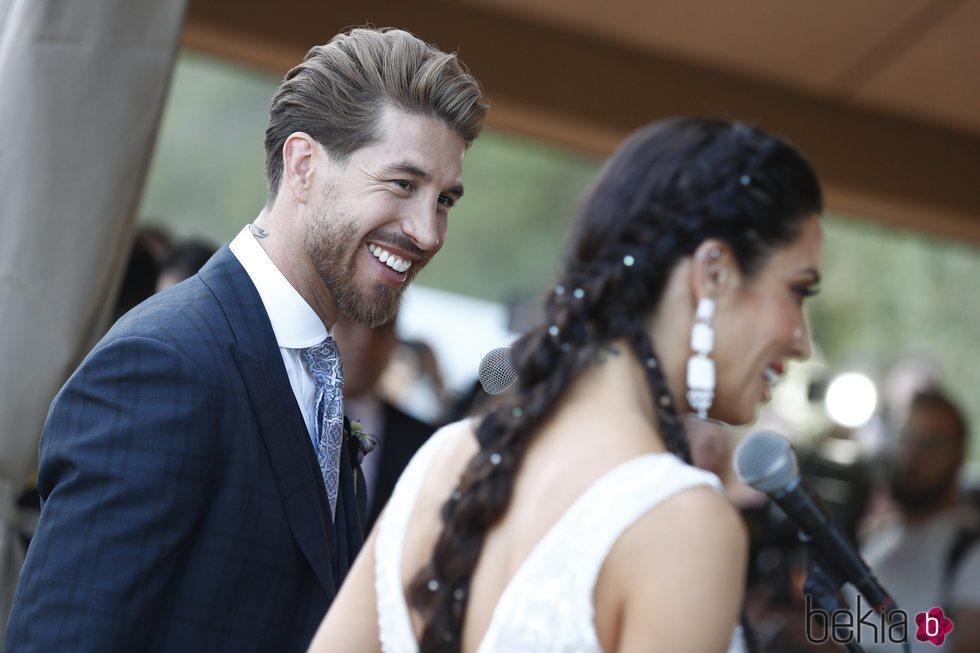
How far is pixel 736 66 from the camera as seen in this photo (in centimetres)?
614

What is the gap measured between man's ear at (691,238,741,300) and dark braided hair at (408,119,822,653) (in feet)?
0.04

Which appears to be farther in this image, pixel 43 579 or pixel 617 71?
pixel 617 71

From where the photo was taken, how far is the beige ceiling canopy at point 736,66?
17.9 feet

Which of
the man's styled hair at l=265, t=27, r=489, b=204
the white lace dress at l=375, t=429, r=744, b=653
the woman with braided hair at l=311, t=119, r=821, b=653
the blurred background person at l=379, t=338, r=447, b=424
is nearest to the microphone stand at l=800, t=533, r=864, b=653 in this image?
the woman with braided hair at l=311, t=119, r=821, b=653

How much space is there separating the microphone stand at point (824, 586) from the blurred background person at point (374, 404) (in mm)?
2751

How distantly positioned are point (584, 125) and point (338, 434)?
431 cm

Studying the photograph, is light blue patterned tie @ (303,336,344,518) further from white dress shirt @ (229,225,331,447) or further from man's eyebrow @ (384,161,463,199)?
man's eyebrow @ (384,161,463,199)

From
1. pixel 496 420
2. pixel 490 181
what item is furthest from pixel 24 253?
pixel 490 181

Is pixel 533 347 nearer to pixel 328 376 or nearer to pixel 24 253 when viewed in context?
pixel 328 376

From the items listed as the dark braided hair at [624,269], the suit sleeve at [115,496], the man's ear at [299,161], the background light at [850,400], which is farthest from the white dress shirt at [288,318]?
the background light at [850,400]

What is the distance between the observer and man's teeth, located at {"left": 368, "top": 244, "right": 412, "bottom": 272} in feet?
7.43

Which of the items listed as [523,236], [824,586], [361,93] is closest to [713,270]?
[824,586]

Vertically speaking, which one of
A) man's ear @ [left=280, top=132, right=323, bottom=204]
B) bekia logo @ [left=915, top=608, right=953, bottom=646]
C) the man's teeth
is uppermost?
man's ear @ [left=280, top=132, right=323, bottom=204]

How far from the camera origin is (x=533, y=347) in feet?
5.38
